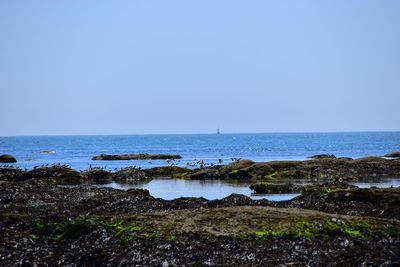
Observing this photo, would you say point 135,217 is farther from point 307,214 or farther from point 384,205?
point 384,205

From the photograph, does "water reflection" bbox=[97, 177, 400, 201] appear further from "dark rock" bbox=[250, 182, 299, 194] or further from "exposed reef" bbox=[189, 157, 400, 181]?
"exposed reef" bbox=[189, 157, 400, 181]

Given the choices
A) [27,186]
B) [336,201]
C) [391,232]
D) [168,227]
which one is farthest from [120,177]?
[391,232]

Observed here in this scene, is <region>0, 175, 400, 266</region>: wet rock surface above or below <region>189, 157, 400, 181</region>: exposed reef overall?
above

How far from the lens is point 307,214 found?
1620 centimetres

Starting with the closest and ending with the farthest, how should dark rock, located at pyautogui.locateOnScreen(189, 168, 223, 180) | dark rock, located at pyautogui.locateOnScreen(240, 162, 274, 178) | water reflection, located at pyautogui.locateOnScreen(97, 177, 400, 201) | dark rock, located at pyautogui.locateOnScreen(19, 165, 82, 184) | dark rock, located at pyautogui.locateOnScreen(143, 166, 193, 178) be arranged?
water reflection, located at pyautogui.locateOnScreen(97, 177, 400, 201) → dark rock, located at pyautogui.locateOnScreen(19, 165, 82, 184) → dark rock, located at pyautogui.locateOnScreen(240, 162, 274, 178) → dark rock, located at pyautogui.locateOnScreen(189, 168, 223, 180) → dark rock, located at pyautogui.locateOnScreen(143, 166, 193, 178)

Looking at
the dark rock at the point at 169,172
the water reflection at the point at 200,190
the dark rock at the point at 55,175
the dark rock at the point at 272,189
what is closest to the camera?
the water reflection at the point at 200,190

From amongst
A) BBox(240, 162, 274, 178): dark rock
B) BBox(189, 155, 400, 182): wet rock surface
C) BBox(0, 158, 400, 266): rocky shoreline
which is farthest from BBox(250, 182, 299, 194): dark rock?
BBox(240, 162, 274, 178): dark rock

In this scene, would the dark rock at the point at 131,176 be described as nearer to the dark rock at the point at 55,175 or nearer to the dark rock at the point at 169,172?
the dark rock at the point at 169,172

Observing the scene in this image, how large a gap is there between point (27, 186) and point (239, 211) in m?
18.1

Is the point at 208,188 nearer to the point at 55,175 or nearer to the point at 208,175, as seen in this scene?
the point at 208,175

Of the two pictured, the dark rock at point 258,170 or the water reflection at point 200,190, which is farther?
the dark rock at point 258,170

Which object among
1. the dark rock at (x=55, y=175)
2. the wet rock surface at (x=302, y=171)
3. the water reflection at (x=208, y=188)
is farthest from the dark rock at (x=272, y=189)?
the dark rock at (x=55, y=175)

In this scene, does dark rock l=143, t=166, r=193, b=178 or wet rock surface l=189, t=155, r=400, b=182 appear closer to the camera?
wet rock surface l=189, t=155, r=400, b=182

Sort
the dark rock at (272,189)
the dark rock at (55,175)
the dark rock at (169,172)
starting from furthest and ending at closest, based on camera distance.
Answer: the dark rock at (169,172), the dark rock at (55,175), the dark rock at (272,189)
